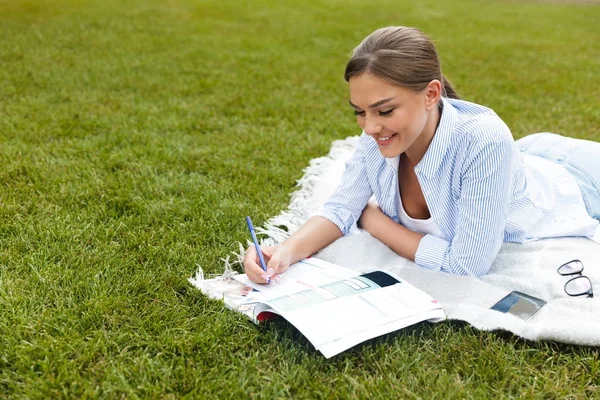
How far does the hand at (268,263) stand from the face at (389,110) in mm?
577

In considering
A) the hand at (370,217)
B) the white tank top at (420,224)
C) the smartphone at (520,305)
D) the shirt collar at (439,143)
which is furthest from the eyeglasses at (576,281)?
the hand at (370,217)

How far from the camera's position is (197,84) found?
5395 millimetres

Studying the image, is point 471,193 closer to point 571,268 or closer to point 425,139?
point 425,139

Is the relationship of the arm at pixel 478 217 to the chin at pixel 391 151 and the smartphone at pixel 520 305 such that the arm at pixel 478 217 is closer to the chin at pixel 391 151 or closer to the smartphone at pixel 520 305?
the smartphone at pixel 520 305

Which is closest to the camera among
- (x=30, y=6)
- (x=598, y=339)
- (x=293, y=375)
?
(x=293, y=375)

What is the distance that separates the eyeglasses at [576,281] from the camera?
2.27 meters

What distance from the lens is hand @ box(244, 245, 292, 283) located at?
226cm

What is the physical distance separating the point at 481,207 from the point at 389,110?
1.68ft

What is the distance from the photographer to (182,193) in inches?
126

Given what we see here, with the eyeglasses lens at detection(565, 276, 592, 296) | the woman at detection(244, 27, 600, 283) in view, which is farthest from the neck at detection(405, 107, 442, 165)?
the eyeglasses lens at detection(565, 276, 592, 296)

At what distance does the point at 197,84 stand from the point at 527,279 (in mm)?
3800

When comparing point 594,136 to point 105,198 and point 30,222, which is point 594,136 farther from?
point 30,222

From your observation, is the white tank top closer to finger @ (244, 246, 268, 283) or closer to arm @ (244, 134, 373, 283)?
arm @ (244, 134, 373, 283)

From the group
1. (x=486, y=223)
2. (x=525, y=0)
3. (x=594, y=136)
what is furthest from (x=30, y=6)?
(x=525, y=0)
